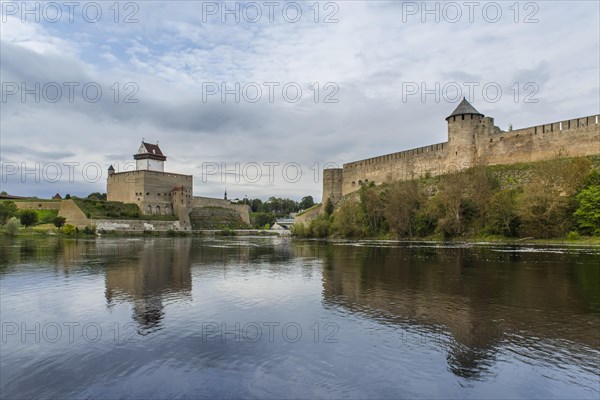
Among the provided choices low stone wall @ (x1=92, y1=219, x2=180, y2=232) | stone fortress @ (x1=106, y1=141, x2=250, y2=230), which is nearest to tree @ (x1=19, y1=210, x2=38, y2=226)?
low stone wall @ (x1=92, y1=219, x2=180, y2=232)

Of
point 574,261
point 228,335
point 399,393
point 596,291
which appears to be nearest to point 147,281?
point 228,335

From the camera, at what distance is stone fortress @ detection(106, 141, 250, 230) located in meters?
70.6

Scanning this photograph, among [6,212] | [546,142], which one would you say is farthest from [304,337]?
[6,212]

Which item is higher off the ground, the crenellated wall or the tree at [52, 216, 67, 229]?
the crenellated wall

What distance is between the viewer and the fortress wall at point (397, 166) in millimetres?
46438

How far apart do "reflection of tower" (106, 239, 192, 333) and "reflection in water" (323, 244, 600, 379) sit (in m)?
4.05

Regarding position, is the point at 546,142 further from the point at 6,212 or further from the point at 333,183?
the point at 6,212

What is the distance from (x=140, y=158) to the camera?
7412 centimetres

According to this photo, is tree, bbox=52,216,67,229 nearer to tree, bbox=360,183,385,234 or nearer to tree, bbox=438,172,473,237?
tree, bbox=360,183,385,234

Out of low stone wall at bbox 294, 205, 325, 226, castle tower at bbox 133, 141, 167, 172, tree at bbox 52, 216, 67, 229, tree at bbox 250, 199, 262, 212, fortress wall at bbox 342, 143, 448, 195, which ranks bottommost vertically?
tree at bbox 52, 216, 67, 229

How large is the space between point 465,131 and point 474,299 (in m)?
35.2

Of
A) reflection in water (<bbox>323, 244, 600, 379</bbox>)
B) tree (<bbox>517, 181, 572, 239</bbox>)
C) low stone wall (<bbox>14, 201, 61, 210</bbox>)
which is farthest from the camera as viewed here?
low stone wall (<bbox>14, 201, 61, 210</bbox>)

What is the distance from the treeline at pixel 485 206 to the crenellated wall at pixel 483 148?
240cm

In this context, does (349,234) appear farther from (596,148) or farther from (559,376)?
(559,376)
